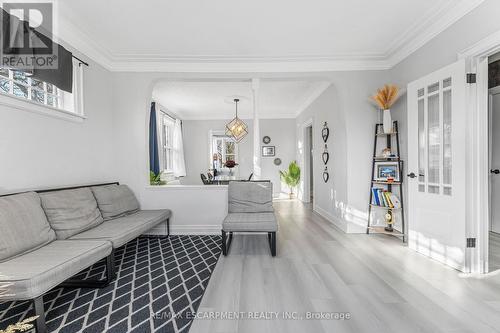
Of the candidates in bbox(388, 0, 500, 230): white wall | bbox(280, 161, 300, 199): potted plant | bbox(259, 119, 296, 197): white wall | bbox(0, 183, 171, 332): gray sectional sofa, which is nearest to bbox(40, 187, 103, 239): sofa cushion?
bbox(0, 183, 171, 332): gray sectional sofa

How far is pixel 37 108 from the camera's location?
7.77 feet

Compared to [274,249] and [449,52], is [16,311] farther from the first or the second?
[449,52]

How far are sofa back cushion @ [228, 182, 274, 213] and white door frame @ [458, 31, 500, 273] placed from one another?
89.6 inches

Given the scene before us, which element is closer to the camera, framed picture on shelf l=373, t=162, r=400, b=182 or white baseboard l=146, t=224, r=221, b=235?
framed picture on shelf l=373, t=162, r=400, b=182

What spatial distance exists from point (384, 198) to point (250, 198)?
1.99 metres

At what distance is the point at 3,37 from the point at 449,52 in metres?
4.30

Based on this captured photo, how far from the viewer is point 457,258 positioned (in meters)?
2.40

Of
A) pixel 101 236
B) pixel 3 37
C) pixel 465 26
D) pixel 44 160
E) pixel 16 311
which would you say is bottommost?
pixel 16 311

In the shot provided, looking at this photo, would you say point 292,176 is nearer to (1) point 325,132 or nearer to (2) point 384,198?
(1) point 325,132

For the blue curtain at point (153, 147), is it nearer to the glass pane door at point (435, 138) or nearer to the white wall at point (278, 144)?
the white wall at point (278, 144)

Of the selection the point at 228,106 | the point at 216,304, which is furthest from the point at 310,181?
the point at 216,304

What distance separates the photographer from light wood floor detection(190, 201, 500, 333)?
162 cm

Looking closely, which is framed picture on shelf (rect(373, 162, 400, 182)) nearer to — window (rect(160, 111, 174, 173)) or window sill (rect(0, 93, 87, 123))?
window sill (rect(0, 93, 87, 123))

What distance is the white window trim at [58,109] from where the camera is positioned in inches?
83.2
